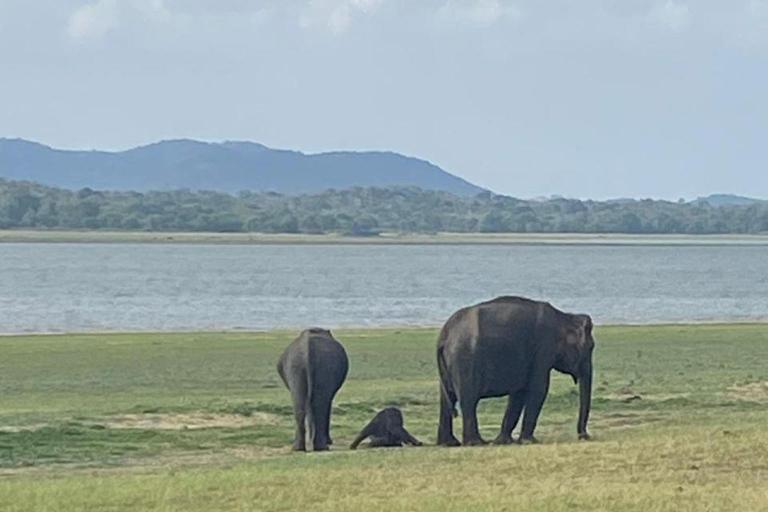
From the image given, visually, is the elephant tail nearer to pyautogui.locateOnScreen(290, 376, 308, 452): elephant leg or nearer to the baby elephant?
the baby elephant

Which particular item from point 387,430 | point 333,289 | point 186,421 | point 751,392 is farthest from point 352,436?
point 333,289

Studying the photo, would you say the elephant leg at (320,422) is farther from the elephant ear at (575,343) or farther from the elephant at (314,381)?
the elephant ear at (575,343)

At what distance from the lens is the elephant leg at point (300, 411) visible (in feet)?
77.7

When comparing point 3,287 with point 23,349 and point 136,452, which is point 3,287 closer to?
point 23,349

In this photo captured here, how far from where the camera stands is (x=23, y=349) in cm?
4412

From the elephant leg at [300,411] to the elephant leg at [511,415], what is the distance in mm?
2566

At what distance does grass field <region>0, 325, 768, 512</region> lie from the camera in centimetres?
1748

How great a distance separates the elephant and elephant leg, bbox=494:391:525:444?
2.35 meters

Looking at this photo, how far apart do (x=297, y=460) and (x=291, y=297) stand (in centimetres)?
7024

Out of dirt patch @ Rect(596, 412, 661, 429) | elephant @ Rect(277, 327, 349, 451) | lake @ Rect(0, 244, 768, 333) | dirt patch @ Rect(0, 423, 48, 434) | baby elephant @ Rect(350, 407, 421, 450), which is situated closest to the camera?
baby elephant @ Rect(350, 407, 421, 450)

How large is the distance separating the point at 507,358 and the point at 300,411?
9.42 feet

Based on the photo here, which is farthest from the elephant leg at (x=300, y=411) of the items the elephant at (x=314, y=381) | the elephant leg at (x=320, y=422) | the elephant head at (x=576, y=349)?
the elephant head at (x=576, y=349)

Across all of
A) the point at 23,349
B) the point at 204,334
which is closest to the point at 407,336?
the point at 204,334

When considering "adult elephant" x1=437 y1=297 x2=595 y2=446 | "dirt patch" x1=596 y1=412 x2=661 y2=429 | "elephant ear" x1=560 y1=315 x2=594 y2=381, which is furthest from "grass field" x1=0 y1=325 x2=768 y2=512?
"elephant ear" x1=560 y1=315 x2=594 y2=381
